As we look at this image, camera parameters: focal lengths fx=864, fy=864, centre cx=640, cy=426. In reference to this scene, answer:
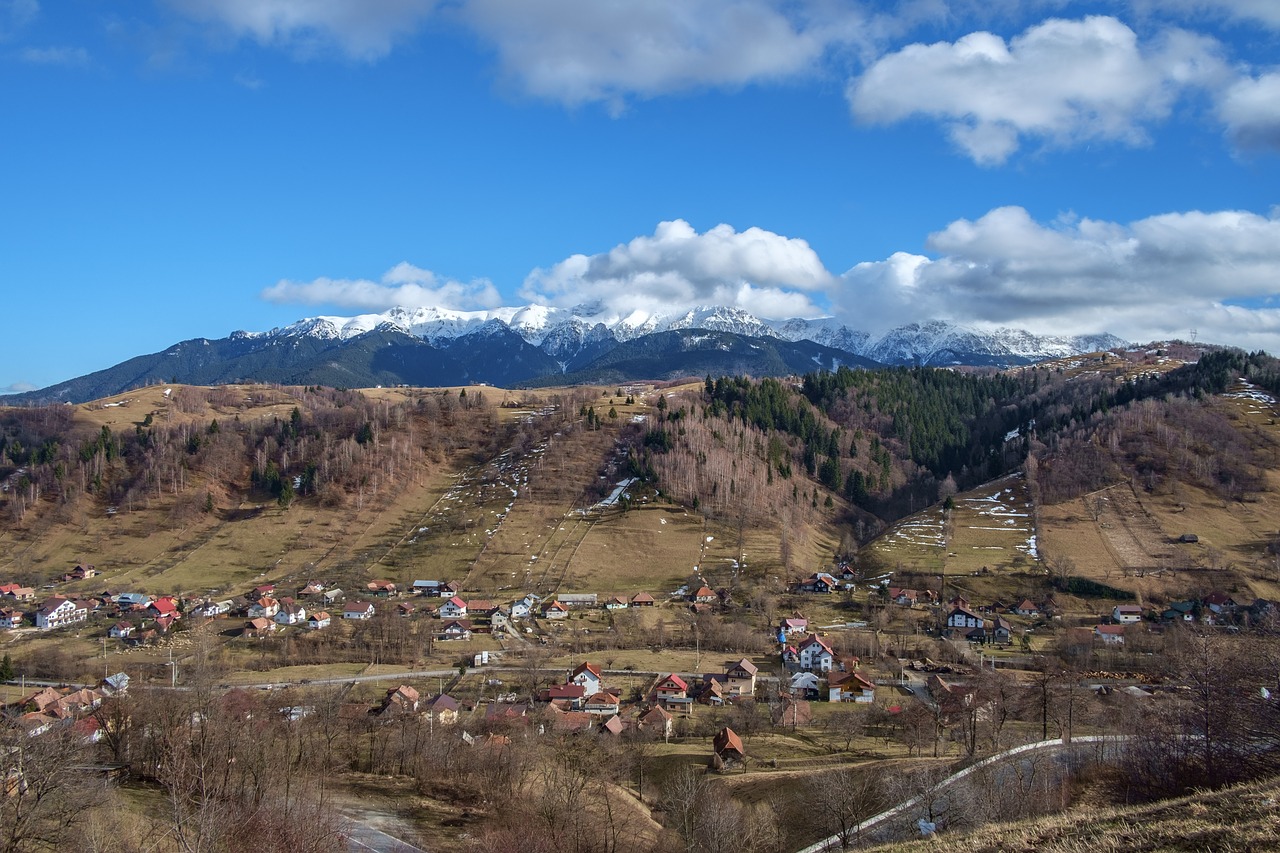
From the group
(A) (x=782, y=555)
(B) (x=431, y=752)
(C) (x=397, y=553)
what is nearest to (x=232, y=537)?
(C) (x=397, y=553)

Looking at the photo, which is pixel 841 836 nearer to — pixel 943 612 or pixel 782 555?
pixel 943 612

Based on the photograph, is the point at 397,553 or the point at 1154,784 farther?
the point at 397,553

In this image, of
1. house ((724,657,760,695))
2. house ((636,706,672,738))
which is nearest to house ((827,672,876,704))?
house ((724,657,760,695))

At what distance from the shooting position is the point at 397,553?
382 ft

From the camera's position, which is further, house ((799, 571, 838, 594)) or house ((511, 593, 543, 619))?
house ((799, 571, 838, 594))

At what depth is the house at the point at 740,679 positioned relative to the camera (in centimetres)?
6838

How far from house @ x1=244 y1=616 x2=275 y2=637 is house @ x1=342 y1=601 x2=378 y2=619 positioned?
7.69 m

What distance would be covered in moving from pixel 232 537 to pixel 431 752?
3537 inches

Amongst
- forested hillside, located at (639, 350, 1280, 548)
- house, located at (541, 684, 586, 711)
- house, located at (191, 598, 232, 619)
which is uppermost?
forested hillside, located at (639, 350, 1280, 548)

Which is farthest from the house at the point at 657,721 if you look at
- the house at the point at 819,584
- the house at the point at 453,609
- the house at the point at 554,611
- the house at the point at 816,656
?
the house at the point at 819,584

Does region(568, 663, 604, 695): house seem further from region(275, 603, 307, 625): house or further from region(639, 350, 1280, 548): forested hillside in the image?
region(639, 350, 1280, 548): forested hillside

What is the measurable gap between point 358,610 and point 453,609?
10002 millimetres

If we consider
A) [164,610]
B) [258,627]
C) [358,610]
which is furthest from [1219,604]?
[164,610]

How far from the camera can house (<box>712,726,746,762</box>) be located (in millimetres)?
49562
